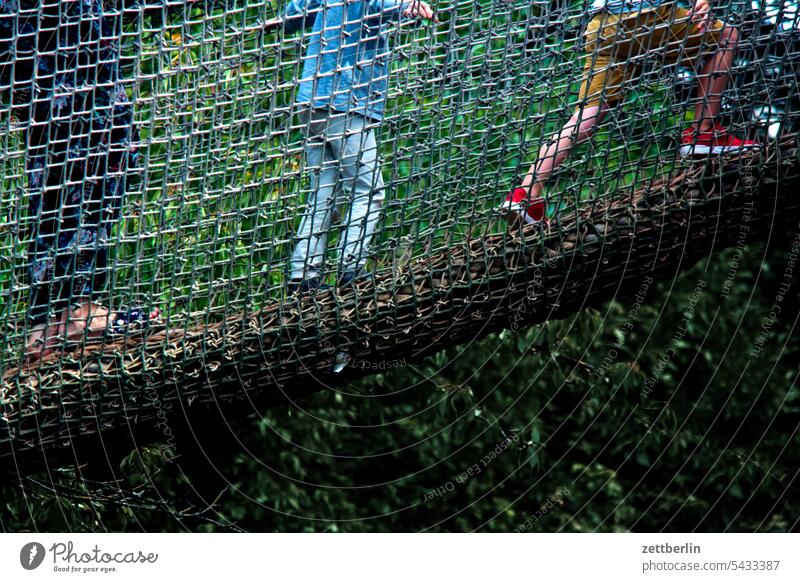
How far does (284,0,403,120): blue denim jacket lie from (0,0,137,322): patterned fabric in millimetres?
274

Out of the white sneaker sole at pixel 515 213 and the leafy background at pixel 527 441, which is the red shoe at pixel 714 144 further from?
the leafy background at pixel 527 441

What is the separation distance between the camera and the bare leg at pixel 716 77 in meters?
1.83

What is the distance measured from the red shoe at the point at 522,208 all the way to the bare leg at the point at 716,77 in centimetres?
25

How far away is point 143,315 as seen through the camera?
192 cm

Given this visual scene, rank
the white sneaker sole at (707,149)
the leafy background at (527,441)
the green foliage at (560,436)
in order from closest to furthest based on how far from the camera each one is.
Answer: the white sneaker sole at (707,149)
the leafy background at (527,441)
the green foliage at (560,436)

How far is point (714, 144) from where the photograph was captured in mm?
1848

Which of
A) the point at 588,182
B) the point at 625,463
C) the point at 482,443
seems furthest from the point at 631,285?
the point at 625,463

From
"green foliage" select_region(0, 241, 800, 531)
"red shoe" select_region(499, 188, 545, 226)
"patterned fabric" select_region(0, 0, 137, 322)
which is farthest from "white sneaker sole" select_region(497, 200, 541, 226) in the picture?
"green foliage" select_region(0, 241, 800, 531)

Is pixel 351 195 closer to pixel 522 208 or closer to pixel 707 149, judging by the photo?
pixel 522 208

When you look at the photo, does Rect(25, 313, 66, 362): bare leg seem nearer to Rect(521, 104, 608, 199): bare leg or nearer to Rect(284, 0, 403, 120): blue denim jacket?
Rect(284, 0, 403, 120): blue denim jacket

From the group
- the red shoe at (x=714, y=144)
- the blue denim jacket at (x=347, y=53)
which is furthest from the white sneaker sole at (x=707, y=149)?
the blue denim jacket at (x=347, y=53)

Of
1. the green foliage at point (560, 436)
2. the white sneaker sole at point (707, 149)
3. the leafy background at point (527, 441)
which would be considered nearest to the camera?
the white sneaker sole at point (707, 149)

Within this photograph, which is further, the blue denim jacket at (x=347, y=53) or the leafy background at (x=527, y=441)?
the leafy background at (x=527, y=441)

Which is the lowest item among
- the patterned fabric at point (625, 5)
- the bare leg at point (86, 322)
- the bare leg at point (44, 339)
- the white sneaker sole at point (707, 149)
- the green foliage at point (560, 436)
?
the green foliage at point (560, 436)
